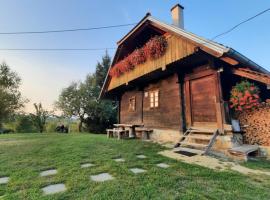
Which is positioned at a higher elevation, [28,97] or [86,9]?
[86,9]

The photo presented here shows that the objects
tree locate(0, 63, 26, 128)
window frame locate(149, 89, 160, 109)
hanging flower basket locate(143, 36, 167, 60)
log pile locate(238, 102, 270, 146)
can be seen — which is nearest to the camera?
log pile locate(238, 102, 270, 146)

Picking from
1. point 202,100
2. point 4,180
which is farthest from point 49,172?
point 202,100

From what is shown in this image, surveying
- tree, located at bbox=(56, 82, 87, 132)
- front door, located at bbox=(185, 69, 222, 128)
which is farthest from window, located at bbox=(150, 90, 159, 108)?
tree, located at bbox=(56, 82, 87, 132)

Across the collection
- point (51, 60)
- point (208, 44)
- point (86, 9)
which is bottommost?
point (208, 44)

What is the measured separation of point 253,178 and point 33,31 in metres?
11.4

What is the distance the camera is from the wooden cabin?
5093 millimetres

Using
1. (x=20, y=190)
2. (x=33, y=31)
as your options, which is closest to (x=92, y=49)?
(x=33, y=31)

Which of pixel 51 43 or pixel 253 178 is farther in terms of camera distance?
pixel 51 43

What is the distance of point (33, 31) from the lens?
9555mm

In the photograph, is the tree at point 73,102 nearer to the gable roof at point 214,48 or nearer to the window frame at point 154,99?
the window frame at point 154,99

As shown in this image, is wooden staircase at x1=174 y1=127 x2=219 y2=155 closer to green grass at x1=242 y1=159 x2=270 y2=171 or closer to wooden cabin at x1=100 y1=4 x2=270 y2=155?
wooden cabin at x1=100 y1=4 x2=270 y2=155

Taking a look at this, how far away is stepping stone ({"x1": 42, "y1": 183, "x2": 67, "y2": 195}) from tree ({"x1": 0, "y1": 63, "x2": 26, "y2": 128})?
69.5 feet

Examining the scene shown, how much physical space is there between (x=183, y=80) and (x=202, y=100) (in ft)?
4.07

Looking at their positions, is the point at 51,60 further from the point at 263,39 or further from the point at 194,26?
the point at 263,39
